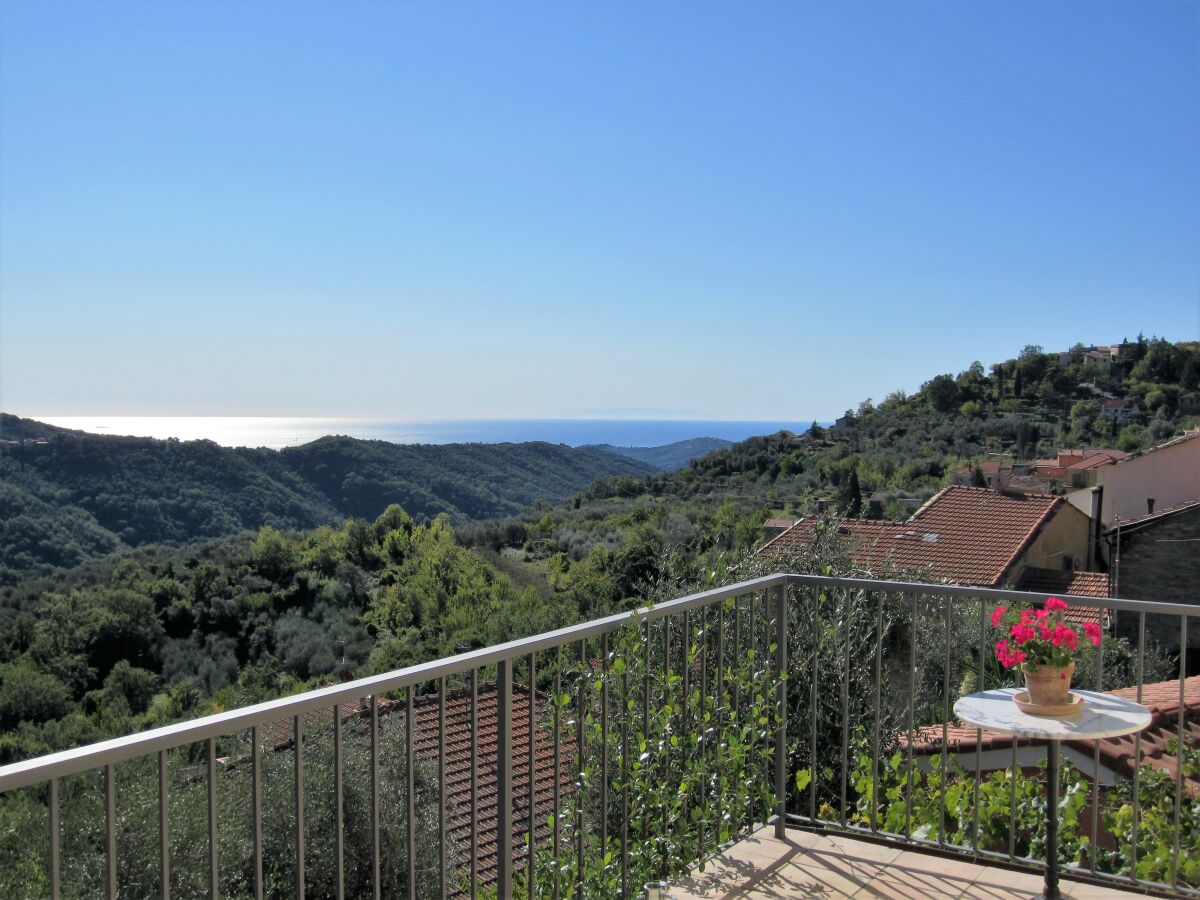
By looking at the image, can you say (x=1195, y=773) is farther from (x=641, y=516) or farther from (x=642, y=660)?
(x=641, y=516)

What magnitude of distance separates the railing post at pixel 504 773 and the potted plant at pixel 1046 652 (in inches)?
55.5

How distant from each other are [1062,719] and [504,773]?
147 cm

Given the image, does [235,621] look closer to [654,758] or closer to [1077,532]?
[1077,532]

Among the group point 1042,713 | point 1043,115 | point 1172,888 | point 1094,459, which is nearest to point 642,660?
point 1042,713

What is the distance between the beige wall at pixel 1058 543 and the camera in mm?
19531

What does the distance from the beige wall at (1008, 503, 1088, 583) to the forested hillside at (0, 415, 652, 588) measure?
28384 mm

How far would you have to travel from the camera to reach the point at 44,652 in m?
28.1

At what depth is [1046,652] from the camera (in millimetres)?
2549

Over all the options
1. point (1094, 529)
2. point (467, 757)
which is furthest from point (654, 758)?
point (1094, 529)

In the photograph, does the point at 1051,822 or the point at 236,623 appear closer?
the point at 1051,822

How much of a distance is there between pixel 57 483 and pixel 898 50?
31.3 meters

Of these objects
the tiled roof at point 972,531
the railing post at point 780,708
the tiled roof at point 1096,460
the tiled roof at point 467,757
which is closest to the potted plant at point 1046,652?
the railing post at point 780,708

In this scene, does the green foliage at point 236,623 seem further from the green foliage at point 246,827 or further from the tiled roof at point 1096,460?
the green foliage at point 246,827

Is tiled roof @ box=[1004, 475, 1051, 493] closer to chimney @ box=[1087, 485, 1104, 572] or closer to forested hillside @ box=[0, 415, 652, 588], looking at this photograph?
chimney @ box=[1087, 485, 1104, 572]
